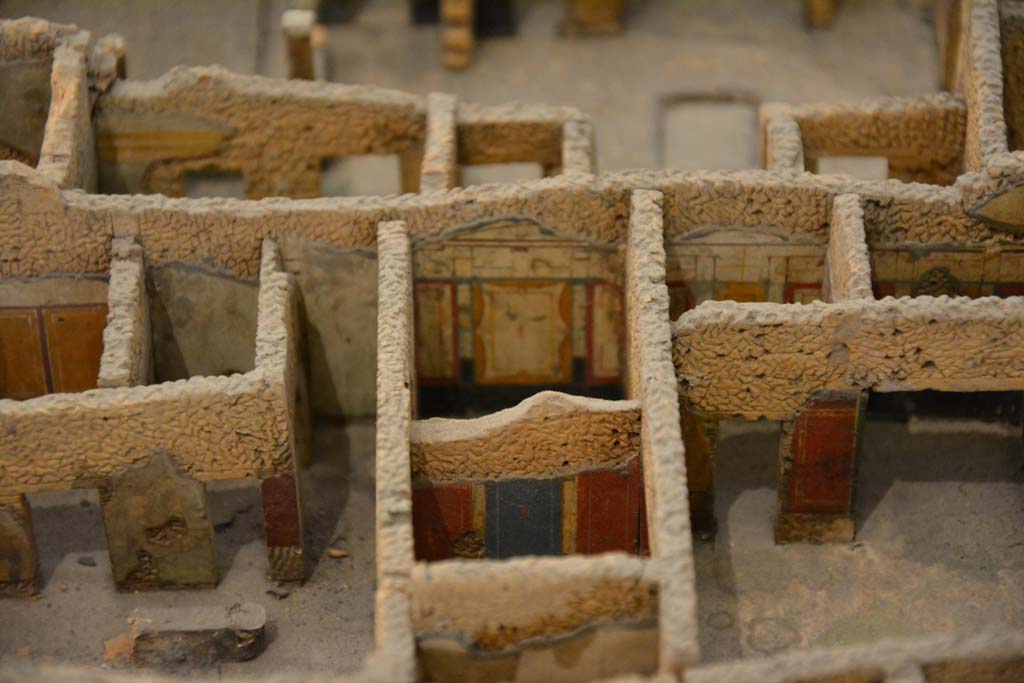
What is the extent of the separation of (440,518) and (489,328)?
2.10 m

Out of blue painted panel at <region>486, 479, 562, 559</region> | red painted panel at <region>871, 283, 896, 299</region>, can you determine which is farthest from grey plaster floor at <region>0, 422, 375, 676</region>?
red painted panel at <region>871, 283, 896, 299</region>

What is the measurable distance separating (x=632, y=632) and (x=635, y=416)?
1900 mm

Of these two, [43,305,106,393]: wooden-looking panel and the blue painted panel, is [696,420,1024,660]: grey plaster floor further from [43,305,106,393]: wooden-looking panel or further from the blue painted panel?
[43,305,106,393]: wooden-looking panel

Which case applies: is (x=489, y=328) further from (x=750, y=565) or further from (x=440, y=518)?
(x=750, y=565)

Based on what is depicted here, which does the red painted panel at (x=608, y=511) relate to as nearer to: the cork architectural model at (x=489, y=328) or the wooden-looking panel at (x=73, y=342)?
the cork architectural model at (x=489, y=328)

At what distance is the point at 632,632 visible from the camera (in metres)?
13.2

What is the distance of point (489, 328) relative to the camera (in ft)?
54.3

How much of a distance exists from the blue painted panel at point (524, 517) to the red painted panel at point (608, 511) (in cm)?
17

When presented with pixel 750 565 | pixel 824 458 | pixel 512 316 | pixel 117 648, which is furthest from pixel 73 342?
pixel 824 458

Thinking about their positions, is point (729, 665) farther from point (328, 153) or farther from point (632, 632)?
point (328, 153)

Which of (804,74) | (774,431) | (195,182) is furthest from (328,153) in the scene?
(804,74)

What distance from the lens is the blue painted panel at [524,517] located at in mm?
14906

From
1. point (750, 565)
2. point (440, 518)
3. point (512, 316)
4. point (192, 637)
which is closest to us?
point (192, 637)

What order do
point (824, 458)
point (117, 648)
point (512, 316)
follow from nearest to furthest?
point (117, 648)
point (824, 458)
point (512, 316)
